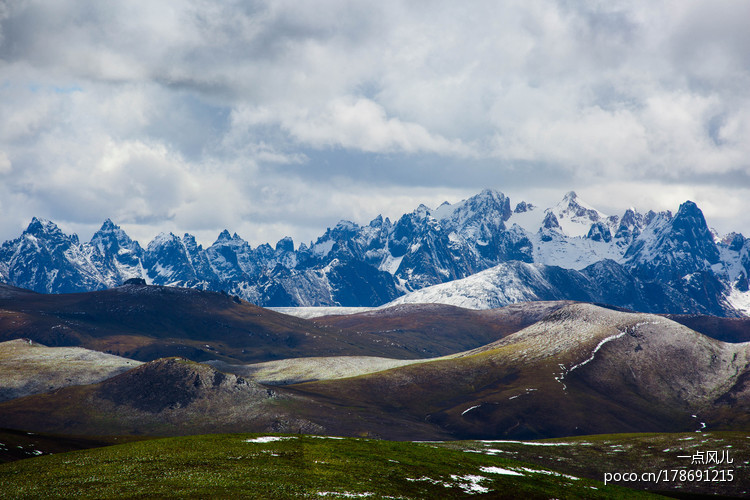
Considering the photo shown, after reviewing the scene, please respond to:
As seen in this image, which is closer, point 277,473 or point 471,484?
point 277,473

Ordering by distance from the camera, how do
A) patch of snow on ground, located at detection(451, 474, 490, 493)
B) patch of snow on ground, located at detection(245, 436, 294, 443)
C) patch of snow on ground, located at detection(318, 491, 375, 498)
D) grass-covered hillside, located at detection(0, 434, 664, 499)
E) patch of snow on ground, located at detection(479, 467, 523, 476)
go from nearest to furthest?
grass-covered hillside, located at detection(0, 434, 664, 499) → patch of snow on ground, located at detection(318, 491, 375, 498) → patch of snow on ground, located at detection(451, 474, 490, 493) → patch of snow on ground, located at detection(479, 467, 523, 476) → patch of snow on ground, located at detection(245, 436, 294, 443)

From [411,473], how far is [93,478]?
37620 millimetres

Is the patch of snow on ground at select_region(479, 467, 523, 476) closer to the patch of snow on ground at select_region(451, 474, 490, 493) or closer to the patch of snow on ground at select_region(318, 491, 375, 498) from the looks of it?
the patch of snow on ground at select_region(451, 474, 490, 493)

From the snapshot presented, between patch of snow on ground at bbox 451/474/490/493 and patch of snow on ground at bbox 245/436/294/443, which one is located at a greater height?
patch of snow on ground at bbox 245/436/294/443

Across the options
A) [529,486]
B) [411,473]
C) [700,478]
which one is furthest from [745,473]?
[411,473]

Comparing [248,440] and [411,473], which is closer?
[411,473]

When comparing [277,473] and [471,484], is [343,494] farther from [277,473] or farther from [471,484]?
[471,484]

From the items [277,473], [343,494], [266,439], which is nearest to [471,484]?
[343,494]

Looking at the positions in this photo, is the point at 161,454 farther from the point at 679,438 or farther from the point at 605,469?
the point at 679,438

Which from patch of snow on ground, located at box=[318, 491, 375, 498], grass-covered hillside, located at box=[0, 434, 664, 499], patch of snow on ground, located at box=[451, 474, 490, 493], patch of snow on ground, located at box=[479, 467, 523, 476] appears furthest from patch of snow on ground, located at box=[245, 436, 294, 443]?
patch of snow on ground, located at box=[479, 467, 523, 476]

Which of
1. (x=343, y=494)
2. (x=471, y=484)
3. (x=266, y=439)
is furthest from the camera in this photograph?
(x=266, y=439)

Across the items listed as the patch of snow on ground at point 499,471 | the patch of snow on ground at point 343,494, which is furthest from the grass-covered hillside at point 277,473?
the patch of snow on ground at point 343,494

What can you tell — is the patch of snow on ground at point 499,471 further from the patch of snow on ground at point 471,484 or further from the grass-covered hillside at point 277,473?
the patch of snow on ground at point 471,484

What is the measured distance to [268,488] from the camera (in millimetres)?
68625
